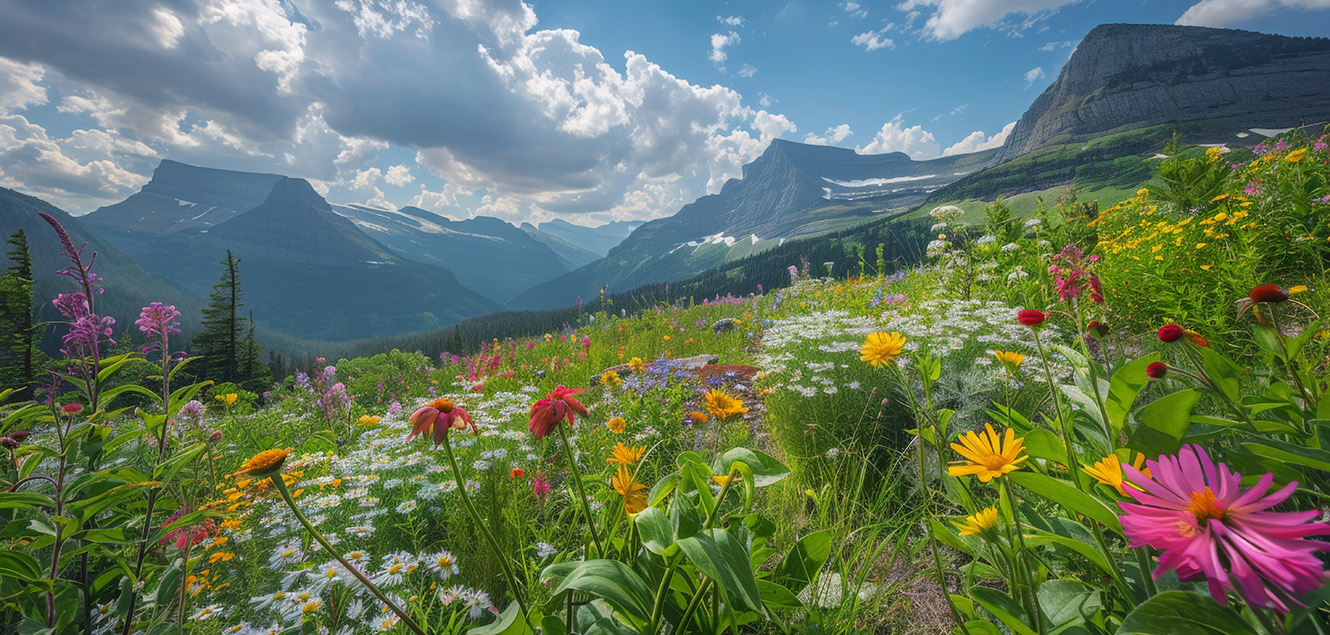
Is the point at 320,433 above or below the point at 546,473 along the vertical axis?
above

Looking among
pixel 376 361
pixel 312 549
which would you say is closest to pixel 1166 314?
pixel 312 549

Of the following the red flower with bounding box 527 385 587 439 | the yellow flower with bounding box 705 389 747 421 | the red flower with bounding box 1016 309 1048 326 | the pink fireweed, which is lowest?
the yellow flower with bounding box 705 389 747 421

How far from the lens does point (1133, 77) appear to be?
126 m

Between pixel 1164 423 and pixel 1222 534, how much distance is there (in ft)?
1.78

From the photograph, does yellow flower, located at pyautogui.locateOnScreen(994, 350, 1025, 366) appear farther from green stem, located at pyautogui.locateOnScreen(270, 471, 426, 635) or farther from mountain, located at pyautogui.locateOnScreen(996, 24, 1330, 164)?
mountain, located at pyautogui.locateOnScreen(996, 24, 1330, 164)

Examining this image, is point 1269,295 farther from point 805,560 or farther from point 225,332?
point 225,332

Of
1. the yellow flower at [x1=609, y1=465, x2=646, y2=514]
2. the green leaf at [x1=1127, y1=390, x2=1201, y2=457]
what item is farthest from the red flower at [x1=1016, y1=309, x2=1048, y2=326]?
the yellow flower at [x1=609, y1=465, x2=646, y2=514]

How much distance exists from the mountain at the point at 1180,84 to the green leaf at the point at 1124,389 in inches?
5455

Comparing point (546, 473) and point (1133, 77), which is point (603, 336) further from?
point (1133, 77)

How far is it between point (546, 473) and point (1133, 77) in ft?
629

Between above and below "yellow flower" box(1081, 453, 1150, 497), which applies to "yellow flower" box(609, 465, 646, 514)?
below

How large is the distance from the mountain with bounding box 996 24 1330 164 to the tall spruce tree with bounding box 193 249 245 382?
143 m

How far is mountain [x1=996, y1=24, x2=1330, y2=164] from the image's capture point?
96.2m

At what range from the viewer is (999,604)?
90 centimetres
